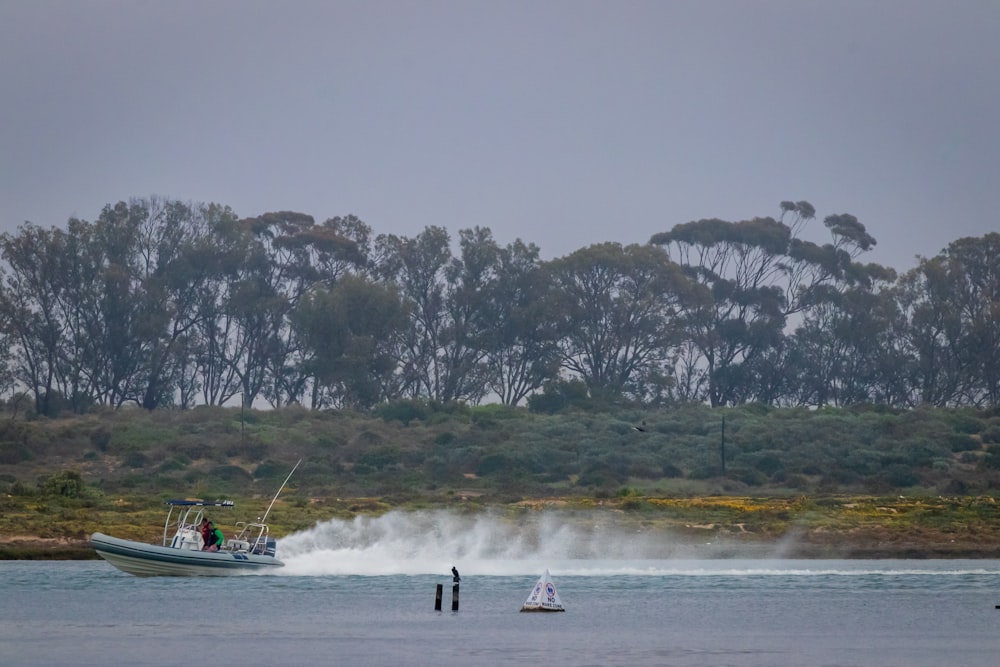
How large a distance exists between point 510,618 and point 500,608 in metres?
2.61

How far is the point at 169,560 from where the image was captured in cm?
5050

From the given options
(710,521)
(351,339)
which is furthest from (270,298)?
(710,521)

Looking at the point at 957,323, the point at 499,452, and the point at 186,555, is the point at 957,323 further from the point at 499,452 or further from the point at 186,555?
the point at 186,555

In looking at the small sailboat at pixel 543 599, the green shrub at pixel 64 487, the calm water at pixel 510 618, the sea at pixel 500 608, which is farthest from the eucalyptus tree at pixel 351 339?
the small sailboat at pixel 543 599

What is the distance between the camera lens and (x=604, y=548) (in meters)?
67.2

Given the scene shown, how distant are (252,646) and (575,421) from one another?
261 feet

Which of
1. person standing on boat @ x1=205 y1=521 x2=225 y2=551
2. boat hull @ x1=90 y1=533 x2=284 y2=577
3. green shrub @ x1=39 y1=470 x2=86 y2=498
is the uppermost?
green shrub @ x1=39 y1=470 x2=86 y2=498

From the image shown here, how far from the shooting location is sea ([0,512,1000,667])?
36312mm

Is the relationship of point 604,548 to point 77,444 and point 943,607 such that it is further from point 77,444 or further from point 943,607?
point 77,444

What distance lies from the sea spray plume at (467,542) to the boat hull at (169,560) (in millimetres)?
3070

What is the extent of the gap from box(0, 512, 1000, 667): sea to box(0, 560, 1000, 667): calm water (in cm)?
8

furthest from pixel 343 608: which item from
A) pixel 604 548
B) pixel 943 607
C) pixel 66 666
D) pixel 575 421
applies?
pixel 575 421

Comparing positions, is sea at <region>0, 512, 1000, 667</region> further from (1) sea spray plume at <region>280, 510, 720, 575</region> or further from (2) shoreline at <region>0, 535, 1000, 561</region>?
(2) shoreline at <region>0, 535, 1000, 561</region>

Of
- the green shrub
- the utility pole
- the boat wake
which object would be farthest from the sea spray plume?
the utility pole
